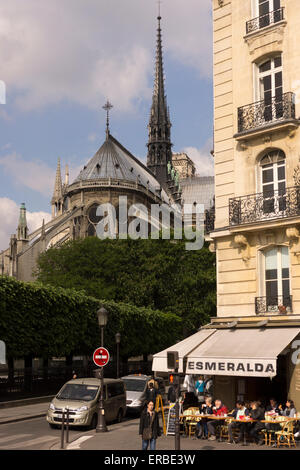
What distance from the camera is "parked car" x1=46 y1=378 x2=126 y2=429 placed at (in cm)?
2039

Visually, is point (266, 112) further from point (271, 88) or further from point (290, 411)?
point (290, 411)

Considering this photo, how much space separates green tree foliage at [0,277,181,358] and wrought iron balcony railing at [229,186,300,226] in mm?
12979

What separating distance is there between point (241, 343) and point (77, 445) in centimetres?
563

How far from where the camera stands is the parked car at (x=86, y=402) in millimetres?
20391

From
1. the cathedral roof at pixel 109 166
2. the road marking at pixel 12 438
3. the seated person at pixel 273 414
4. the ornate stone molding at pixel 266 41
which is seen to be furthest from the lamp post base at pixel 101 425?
the cathedral roof at pixel 109 166

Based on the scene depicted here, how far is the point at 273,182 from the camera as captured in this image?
67.8ft

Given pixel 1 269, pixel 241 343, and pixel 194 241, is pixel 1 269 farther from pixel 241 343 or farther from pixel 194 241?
pixel 241 343

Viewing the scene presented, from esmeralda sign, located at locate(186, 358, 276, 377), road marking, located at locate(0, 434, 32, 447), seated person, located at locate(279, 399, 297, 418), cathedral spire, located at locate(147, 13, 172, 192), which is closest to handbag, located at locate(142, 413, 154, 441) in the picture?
esmeralda sign, located at locate(186, 358, 276, 377)

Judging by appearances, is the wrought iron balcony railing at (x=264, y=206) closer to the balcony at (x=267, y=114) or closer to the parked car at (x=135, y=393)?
the balcony at (x=267, y=114)

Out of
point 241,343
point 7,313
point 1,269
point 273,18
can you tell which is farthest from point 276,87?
point 1,269

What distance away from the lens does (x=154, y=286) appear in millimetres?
59656

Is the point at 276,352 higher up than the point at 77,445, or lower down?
higher up

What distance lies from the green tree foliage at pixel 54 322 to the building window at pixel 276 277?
45.0 feet

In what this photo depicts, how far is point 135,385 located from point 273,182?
11.6 meters
